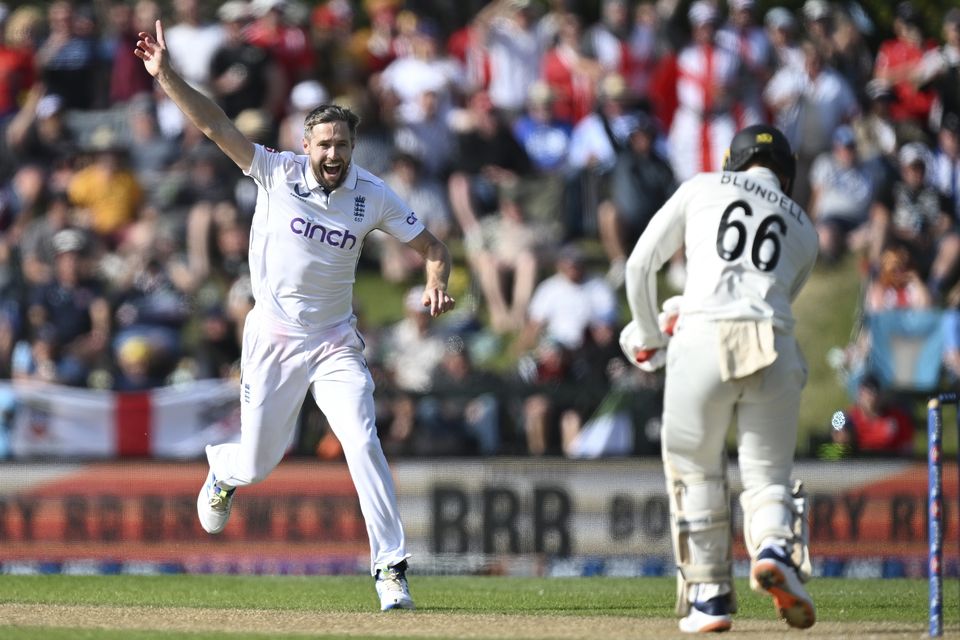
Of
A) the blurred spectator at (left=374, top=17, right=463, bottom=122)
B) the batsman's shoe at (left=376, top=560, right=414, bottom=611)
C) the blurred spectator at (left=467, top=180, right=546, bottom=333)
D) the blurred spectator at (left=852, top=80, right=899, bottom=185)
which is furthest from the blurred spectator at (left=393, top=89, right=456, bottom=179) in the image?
the batsman's shoe at (left=376, top=560, right=414, bottom=611)

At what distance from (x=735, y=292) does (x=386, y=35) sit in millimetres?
12617

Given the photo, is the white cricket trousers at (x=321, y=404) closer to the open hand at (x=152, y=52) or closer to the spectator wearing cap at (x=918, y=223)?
the open hand at (x=152, y=52)

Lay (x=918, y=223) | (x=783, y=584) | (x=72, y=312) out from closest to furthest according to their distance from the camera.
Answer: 1. (x=783, y=584)
2. (x=72, y=312)
3. (x=918, y=223)

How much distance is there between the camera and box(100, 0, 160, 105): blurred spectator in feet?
63.7

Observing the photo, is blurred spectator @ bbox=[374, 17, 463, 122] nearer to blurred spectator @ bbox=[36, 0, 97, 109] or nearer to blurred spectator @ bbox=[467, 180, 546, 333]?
blurred spectator @ bbox=[467, 180, 546, 333]

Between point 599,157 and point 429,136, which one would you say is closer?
point 599,157

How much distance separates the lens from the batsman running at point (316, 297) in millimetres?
9164

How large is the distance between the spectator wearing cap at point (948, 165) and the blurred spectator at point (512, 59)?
4336 mm

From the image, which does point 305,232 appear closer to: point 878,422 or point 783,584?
point 783,584

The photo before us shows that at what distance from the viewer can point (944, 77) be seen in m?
18.6

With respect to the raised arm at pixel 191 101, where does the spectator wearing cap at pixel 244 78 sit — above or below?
above

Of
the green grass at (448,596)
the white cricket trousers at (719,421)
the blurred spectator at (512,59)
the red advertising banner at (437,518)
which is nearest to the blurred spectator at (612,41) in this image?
the blurred spectator at (512,59)

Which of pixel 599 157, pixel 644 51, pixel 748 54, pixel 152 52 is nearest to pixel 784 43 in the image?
pixel 748 54

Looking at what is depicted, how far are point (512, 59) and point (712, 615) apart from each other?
12.1 m
